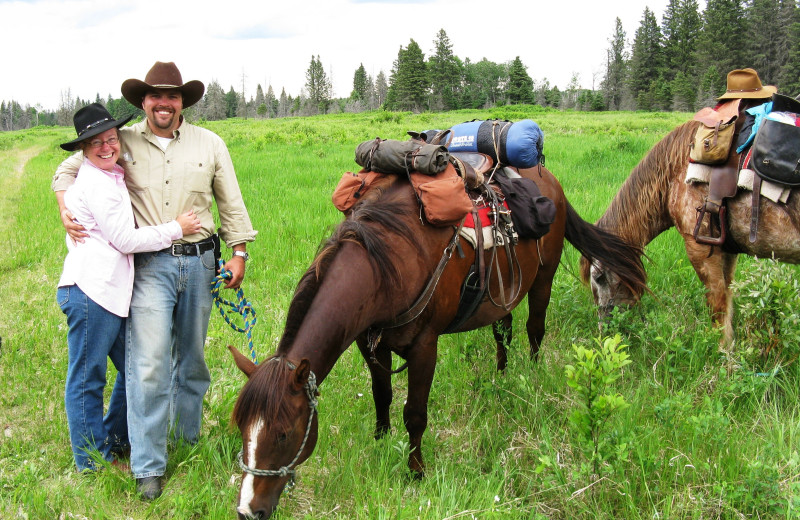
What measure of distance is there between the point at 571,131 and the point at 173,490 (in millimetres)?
19374

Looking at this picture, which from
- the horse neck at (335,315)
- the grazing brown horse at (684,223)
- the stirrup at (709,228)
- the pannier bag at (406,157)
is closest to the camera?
the horse neck at (335,315)

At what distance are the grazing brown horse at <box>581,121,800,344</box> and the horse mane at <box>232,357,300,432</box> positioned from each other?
317 cm

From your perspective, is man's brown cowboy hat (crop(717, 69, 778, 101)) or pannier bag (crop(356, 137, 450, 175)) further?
man's brown cowboy hat (crop(717, 69, 778, 101))

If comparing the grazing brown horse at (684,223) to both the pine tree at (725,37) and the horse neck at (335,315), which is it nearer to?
the horse neck at (335,315)

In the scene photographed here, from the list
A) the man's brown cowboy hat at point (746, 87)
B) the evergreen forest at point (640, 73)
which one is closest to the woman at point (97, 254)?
the man's brown cowboy hat at point (746, 87)

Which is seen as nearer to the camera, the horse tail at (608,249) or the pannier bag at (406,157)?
the pannier bag at (406,157)

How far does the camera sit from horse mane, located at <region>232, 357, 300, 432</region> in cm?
211

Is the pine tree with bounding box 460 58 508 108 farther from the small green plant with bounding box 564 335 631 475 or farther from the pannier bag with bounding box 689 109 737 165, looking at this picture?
the small green plant with bounding box 564 335 631 475

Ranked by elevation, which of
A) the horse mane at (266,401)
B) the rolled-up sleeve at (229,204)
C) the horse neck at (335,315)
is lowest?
the horse mane at (266,401)

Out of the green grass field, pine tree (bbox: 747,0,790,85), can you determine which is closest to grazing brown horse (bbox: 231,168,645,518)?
the green grass field

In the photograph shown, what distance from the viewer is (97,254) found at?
2799 millimetres

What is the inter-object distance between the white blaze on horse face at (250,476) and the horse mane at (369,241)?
0.34 meters

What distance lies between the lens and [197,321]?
10.3 feet

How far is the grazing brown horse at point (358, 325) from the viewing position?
213 cm
